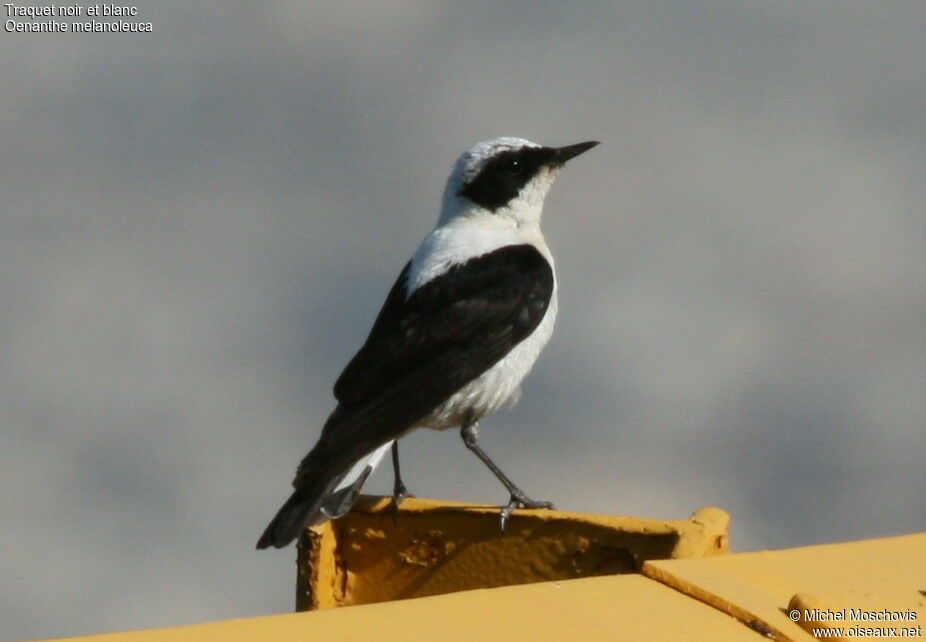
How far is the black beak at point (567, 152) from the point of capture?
8602 millimetres

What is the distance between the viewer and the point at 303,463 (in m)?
6.89

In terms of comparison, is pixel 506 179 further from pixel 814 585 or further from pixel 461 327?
pixel 814 585

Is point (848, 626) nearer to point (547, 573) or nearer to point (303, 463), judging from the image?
point (547, 573)

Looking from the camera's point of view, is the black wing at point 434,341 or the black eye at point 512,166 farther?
the black eye at point 512,166

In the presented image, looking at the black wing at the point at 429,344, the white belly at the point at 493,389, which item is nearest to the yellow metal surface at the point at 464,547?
the black wing at the point at 429,344

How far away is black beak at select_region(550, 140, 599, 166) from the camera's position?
339 inches

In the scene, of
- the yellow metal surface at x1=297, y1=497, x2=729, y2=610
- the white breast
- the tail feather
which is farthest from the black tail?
the white breast

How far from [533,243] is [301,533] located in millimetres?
2706

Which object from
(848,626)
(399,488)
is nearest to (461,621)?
(848,626)

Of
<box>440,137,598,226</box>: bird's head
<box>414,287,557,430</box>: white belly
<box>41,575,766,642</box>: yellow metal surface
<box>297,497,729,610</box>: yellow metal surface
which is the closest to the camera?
<box>41,575,766,642</box>: yellow metal surface

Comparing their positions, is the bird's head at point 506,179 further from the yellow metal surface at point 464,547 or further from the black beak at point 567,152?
the yellow metal surface at point 464,547

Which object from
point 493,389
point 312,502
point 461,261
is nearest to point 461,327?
point 493,389

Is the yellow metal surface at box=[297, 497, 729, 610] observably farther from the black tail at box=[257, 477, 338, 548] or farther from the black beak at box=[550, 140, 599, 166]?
the black beak at box=[550, 140, 599, 166]

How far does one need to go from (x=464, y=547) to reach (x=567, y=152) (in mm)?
3454
